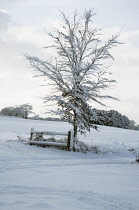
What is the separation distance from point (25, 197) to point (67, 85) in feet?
39.9

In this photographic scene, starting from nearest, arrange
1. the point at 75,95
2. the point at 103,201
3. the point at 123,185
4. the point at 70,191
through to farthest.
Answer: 1. the point at 103,201
2. the point at 70,191
3. the point at 123,185
4. the point at 75,95

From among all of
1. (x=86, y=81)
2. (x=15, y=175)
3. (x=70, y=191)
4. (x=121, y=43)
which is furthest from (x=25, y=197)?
(x=121, y=43)

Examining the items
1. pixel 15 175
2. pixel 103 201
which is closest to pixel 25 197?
pixel 103 201

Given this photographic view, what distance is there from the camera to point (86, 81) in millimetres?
15742

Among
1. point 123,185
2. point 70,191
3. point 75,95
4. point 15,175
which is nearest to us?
point 70,191

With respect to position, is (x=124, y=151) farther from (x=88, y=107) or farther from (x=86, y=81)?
(x=86, y=81)

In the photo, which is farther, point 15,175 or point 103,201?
point 15,175

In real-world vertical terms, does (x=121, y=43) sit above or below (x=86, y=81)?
above

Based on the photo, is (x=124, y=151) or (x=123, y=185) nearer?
(x=123, y=185)

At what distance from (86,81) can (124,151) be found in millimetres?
5341

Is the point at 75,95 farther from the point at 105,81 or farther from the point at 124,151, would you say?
the point at 124,151

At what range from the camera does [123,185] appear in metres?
4.94

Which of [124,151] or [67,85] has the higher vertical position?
[67,85]

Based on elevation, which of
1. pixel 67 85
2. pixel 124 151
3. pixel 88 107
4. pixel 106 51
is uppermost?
pixel 106 51
